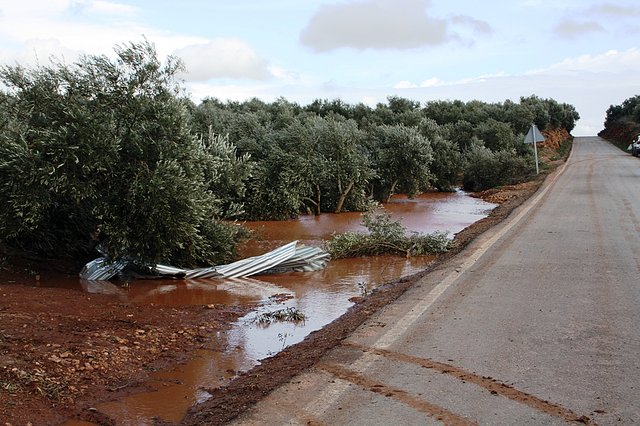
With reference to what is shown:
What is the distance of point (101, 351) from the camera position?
21.3 ft

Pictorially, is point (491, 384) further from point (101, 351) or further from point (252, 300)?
point (252, 300)

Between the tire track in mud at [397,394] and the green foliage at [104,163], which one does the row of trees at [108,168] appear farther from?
the tire track in mud at [397,394]

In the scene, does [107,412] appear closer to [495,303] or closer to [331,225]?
[495,303]

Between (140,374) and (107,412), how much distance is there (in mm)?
1037

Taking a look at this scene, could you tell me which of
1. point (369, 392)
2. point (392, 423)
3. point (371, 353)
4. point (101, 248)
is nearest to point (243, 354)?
point (371, 353)

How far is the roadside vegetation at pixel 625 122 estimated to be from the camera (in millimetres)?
72175

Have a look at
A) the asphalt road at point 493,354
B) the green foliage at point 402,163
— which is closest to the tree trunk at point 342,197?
the green foliage at point 402,163

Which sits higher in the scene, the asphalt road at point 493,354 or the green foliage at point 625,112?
the green foliage at point 625,112

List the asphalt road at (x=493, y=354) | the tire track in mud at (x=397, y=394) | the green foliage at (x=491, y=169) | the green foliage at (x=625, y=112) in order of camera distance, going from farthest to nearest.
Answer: the green foliage at (x=625, y=112) < the green foliage at (x=491, y=169) < the asphalt road at (x=493, y=354) < the tire track in mud at (x=397, y=394)

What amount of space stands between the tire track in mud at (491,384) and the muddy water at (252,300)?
1540 millimetres

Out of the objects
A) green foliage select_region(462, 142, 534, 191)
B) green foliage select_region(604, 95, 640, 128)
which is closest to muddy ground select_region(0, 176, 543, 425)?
green foliage select_region(462, 142, 534, 191)

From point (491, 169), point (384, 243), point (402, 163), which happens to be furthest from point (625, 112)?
point (384, 243)

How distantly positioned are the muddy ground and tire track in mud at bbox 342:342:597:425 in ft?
2.55

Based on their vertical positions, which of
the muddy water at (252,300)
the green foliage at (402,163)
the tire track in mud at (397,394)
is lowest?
the muddy water at (252,300)
